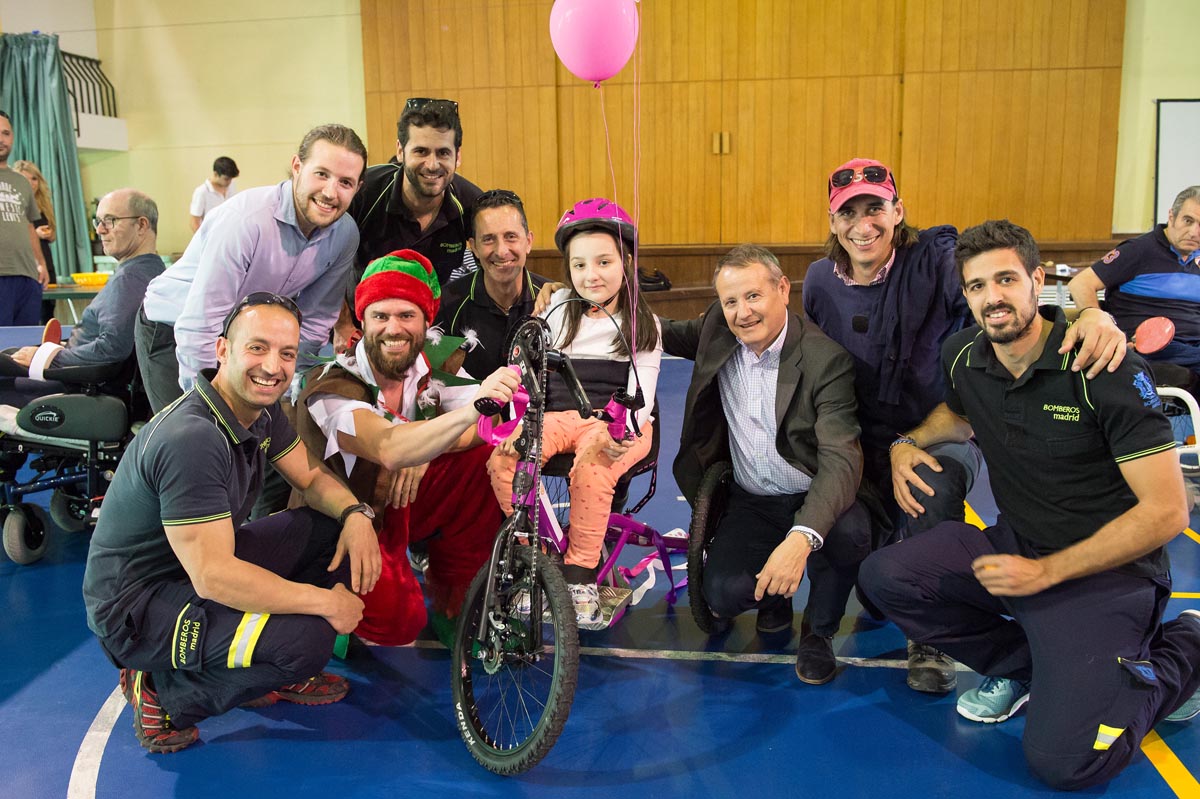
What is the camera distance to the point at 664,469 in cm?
524

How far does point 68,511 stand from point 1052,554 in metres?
4.04

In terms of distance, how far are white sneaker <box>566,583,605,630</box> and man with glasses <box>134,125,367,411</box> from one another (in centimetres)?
134

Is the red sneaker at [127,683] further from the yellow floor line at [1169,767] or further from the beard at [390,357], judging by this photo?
the yellow floor line at [1169,767]

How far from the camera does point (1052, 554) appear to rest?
7.82 feet

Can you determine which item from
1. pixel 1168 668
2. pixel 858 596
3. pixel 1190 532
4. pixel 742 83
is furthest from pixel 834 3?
pixel 1168 668

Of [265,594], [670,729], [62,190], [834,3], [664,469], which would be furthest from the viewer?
[62,190]

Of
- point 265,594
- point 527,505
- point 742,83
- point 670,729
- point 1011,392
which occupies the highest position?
point 742,83

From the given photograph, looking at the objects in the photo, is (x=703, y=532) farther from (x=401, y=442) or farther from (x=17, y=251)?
(x=17, y=251)

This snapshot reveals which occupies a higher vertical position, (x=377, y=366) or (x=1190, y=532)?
(x=377, y=366)

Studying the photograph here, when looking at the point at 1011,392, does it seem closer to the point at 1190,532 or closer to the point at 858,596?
the point at 858,596

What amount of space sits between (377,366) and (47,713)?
54.2 inches

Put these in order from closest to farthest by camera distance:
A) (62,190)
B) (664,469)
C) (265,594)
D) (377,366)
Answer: (265,594)
(377,366)
(664,469)
(62,190)

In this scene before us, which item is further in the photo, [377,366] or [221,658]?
[377,366]

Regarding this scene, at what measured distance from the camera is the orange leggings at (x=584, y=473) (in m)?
2.86
